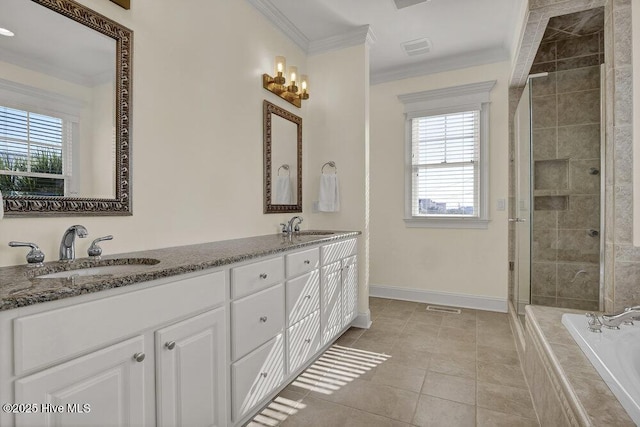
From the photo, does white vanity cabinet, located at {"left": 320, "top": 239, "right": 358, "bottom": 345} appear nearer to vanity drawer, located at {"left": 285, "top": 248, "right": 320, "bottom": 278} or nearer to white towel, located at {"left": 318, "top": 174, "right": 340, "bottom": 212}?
vanity drawer, located at {"left": 285, "top": 248, "right": 320, "bottom": 278}

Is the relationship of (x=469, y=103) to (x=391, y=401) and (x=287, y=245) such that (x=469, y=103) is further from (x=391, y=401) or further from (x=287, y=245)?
(x=391, y=401)

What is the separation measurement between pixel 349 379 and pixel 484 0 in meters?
3.00

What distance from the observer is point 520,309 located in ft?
9.14

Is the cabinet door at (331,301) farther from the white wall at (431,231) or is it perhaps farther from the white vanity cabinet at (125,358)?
the white wall at (431,231)

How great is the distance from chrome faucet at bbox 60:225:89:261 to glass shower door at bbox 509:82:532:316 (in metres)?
2.99

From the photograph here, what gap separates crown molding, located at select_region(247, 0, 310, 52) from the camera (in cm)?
253

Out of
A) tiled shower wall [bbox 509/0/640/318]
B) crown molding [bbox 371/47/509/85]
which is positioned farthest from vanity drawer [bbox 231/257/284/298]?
crown molding [bbox 371/47/509/85]

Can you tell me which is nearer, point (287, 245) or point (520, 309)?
point (287, 245)

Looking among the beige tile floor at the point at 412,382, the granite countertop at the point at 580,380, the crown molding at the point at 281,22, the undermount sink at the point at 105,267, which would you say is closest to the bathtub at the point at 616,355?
the granite countertop at the point at 580,380

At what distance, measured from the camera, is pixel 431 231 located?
3727mm

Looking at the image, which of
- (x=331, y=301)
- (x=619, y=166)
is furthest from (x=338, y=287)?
(x=619, y=166)

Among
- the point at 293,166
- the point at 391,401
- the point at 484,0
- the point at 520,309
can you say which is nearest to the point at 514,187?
the point at 520,309

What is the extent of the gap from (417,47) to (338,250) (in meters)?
2.27

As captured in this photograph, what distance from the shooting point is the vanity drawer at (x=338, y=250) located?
2338 millimetres
